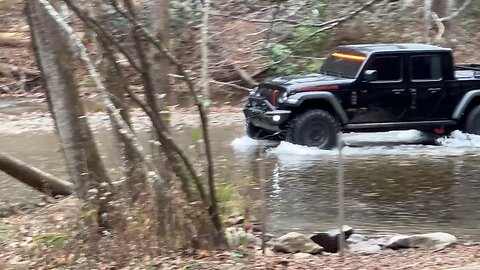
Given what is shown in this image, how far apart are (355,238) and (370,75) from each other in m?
5.79

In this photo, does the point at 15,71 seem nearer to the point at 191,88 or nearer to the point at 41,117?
the point at 41,117

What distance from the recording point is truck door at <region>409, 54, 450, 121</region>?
1329 centimetres

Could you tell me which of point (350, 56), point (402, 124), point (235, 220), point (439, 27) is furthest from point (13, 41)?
point (235, 220)

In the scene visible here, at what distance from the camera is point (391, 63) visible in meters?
13.2

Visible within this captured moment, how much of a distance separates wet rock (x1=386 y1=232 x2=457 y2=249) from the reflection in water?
0.62 meters

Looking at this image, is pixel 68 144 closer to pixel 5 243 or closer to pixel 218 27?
pixel 5 243

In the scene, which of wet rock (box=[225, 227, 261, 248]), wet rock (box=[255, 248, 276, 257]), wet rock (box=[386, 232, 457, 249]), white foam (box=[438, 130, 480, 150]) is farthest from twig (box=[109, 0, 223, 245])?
white foam (box=[438, 130, 480, 150])

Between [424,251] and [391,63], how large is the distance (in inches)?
262

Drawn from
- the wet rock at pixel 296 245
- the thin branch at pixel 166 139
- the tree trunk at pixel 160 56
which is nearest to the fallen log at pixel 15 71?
the tree trunk at pixel 160 56

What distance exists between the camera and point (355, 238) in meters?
7.76

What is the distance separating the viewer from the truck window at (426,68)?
13.3 m

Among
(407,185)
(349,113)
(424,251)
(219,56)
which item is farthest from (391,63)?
(219,56)

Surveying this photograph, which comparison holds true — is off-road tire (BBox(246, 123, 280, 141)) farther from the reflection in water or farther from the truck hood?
the truck hood

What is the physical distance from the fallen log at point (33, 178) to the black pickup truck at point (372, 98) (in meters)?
4.36
